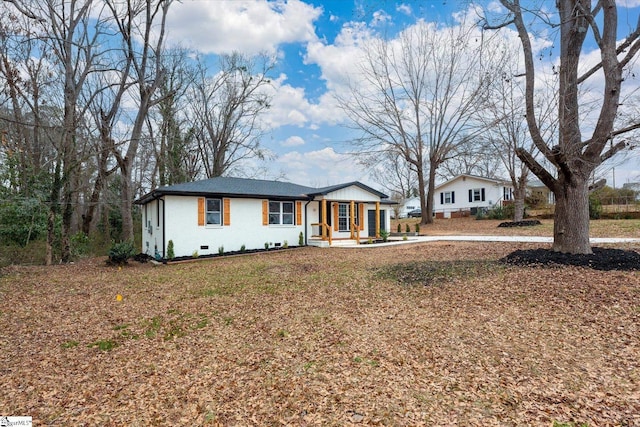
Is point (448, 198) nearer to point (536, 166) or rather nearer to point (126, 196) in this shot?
point (536, 166)

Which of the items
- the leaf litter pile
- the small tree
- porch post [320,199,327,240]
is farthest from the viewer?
porch post [320,199,327,240]

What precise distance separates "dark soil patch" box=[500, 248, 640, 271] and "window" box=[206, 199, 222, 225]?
32.8ft

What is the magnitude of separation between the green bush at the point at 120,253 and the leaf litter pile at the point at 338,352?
13.3 ft

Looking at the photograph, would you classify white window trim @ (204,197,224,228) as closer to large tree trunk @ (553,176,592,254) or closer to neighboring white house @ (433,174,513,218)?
large tree trunk @ (553,176,592,254)

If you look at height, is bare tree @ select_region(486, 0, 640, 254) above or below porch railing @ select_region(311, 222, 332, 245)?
above

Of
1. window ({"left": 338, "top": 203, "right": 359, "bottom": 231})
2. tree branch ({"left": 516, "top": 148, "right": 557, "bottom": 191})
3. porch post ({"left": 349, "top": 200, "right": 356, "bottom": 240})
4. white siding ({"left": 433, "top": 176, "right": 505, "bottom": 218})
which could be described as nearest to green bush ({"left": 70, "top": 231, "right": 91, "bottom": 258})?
window ({"left": 338, "top": 203, "right": 359, "bottom": 231})

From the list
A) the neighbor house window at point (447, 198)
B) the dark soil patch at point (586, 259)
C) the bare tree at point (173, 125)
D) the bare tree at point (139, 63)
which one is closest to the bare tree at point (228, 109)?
the bare tree at point (173, 125)

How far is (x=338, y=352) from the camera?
3.77 meters

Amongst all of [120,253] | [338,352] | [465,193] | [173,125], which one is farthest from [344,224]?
[465,193]

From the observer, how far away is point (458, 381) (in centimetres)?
307

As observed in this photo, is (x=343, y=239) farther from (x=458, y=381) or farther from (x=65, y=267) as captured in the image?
(x=458, y=381)

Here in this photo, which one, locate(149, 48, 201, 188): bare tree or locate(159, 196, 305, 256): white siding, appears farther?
locate(149, 48, 201, 188): bare tree

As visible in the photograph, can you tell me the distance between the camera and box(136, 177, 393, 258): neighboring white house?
12.1 meters

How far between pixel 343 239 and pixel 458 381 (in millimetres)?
13063
